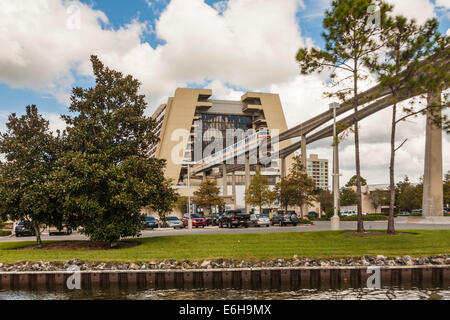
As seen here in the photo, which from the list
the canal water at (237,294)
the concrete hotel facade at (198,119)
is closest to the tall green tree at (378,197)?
the concrete hotel facade at (198,119)

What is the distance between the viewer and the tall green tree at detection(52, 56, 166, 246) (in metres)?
21.1

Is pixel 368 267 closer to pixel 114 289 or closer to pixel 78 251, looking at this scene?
pixel 114 289

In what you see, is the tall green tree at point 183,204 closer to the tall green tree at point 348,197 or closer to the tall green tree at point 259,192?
the tall green tree at point 259,192

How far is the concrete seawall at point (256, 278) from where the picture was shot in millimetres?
15914

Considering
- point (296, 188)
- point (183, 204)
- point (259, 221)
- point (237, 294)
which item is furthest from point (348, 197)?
point (237, 294)

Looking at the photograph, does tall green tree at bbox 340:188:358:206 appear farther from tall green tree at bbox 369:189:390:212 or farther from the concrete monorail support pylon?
the concrete monorail support pylon

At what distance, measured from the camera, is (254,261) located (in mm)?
17953

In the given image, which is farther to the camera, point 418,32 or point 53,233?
point 53,233

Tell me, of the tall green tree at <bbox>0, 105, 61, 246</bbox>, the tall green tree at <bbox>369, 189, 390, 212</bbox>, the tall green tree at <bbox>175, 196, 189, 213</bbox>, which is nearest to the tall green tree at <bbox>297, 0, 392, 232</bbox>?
the tall green tree at <bbox>0, 105, 61, 246</bbox>

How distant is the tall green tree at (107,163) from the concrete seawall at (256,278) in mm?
4680

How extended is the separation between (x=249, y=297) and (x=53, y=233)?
3318 cm

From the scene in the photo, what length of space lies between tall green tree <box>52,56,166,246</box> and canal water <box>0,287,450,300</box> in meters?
5.82

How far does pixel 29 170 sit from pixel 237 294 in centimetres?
1343
